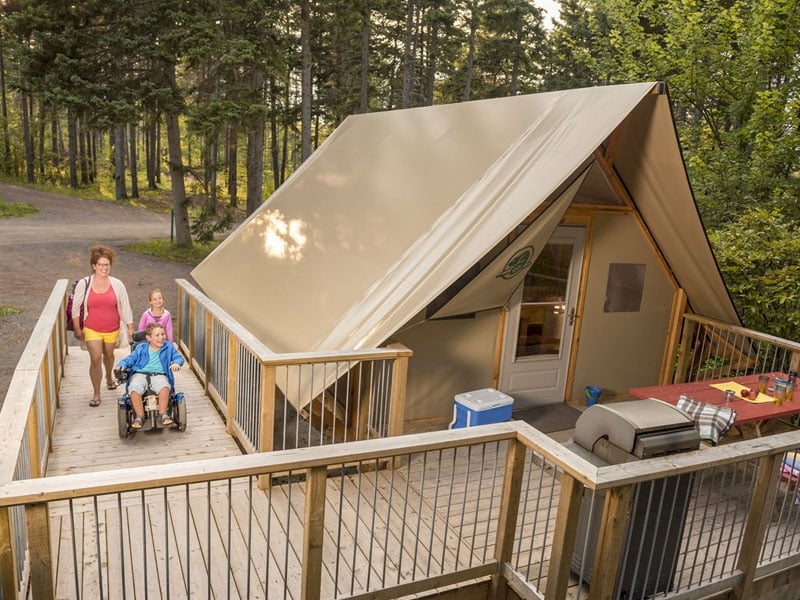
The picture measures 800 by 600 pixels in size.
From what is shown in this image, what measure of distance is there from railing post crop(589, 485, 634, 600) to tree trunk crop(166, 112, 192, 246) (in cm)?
1450

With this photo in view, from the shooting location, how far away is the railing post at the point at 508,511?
10.4 ft

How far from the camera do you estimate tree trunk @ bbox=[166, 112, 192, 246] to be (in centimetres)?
1552

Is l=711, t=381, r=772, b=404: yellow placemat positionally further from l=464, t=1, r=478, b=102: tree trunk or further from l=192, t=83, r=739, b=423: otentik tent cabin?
l=464, t=1, r=478, b=102: tree trunk

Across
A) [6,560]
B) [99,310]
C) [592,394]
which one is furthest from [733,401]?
[99,310]

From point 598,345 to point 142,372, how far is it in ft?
15.4

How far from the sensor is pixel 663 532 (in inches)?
133

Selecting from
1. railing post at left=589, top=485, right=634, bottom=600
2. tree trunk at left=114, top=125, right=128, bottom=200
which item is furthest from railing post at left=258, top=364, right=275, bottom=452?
tree trunk at left=114, top=125, right=128, bottom=200

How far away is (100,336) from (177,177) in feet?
37.6

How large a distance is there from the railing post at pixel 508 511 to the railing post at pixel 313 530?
105 cm

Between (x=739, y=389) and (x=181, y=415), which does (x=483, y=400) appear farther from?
(x=181, y=415)

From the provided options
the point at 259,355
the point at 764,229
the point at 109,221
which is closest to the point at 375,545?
the point at 259,355

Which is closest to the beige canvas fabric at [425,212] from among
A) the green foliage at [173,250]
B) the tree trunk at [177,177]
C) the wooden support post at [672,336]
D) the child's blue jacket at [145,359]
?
the wooden support post at [672,336]

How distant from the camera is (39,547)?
7.16 feet

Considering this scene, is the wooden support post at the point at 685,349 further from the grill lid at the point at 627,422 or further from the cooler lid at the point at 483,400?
the grill lid at the point at 627,422
